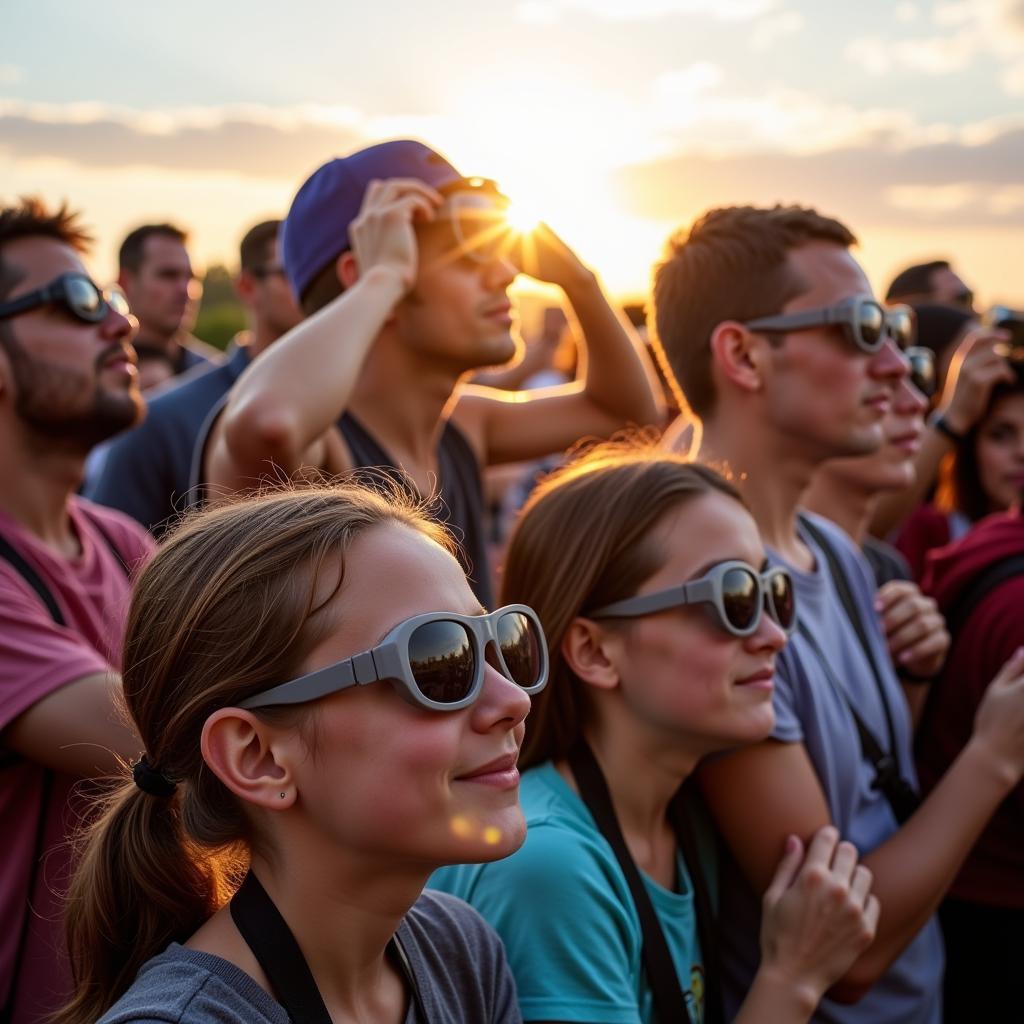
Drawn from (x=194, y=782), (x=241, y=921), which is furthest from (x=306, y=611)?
(x=241, y=921)

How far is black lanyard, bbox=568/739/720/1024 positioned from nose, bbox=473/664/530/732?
62 cm

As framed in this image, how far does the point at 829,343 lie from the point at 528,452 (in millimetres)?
1319

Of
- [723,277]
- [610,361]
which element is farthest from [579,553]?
[610,361]

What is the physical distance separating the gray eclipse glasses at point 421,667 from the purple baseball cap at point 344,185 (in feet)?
7.22

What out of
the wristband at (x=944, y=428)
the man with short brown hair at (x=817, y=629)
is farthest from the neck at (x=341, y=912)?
the wristband at (x=944, y=428)

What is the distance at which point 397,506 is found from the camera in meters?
1.99

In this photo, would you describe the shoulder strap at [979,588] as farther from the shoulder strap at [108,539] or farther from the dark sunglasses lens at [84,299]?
the dark sunglasses lens at [84,299]

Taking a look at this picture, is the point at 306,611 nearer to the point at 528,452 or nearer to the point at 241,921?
the point at 241,921

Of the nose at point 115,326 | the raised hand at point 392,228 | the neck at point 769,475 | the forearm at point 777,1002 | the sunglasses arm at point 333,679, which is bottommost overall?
the forearm at point 777,1002

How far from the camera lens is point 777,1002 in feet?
7.11

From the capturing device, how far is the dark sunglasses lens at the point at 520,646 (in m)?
1.75

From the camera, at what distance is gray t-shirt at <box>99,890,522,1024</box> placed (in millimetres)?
1465

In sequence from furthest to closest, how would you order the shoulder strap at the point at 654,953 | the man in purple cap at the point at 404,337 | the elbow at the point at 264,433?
the man in purple cap at the point at 404,337 < the elbow at the point at 264,433 < the shoulder strap at the point at 654,953

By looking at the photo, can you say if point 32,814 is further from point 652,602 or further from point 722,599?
point 722,599
